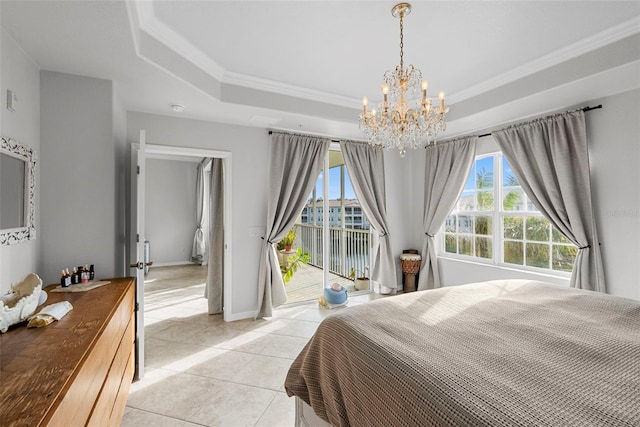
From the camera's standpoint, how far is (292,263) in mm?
4238

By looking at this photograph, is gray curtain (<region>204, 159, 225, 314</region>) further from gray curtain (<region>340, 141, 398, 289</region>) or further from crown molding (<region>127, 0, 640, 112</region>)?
gray curtain (<region>340, 141, 398, 289</region>)

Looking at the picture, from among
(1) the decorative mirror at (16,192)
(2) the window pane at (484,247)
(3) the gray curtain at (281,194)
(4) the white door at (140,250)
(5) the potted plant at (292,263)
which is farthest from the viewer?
(5) the potted plant at (292,263)

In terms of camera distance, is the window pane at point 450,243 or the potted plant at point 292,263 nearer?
the potted plant at point 292,263

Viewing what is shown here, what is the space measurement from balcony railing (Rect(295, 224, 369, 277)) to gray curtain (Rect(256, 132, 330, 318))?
78cm

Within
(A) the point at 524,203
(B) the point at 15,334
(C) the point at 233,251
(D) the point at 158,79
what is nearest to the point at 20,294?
(B) the point at 15,334

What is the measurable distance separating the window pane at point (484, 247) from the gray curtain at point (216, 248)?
11.8 ft

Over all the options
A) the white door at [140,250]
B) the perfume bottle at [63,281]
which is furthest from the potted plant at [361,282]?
the perfume bottle at [63,281]

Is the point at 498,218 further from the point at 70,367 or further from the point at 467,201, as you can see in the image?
the point at 70,367

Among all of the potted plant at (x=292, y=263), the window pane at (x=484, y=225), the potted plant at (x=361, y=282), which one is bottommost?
the potted plant at (x=361, y=282)

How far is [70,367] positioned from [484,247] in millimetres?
4334

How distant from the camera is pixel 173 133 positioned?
3.16 m

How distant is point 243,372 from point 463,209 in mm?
3623

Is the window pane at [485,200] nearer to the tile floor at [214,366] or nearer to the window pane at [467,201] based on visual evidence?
the window pane at [467,201]

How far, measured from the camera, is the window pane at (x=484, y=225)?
3863 millimetres
